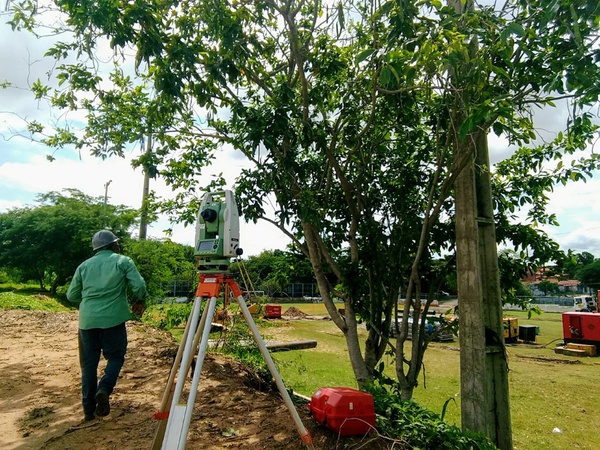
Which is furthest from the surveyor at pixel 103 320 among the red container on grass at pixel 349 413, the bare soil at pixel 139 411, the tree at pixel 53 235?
the tree at pixel 53 235

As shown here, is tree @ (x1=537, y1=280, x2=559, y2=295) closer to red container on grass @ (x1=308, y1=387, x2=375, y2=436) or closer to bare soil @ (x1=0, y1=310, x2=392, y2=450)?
red container on grass @ (x1=308, y1=387, x2=375, y2=436)

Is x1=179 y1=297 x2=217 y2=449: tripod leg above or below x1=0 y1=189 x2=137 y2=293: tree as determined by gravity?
below

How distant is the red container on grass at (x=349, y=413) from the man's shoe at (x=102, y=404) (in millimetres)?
1822

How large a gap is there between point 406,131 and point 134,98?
347 cm

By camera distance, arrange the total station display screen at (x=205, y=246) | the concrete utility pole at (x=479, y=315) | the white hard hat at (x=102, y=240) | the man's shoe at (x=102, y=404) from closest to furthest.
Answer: the total station display screen at (x=205, y=246)
the man's shoe at (x=102, y=404)
the concrete utility pole at (x=479, y=315)
the white hard hat at (x=102, y=240)

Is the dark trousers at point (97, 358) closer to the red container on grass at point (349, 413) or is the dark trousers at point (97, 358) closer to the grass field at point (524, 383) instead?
the red container on grass at point (349, 413)

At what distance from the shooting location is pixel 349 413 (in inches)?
121

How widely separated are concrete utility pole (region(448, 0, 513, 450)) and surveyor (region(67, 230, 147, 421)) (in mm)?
2846

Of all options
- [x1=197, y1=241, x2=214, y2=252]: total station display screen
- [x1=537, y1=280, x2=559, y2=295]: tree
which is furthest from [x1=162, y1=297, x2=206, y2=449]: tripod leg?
[x1=537, y1=280, x2=559, y2=295]: tree

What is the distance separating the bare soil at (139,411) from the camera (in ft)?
10.2

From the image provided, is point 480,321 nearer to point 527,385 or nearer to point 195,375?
point 195,375

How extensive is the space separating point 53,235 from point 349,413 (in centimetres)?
2051

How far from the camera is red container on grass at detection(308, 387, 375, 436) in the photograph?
308 centimetres

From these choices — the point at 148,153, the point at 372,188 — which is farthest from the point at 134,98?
the point at 372,188
